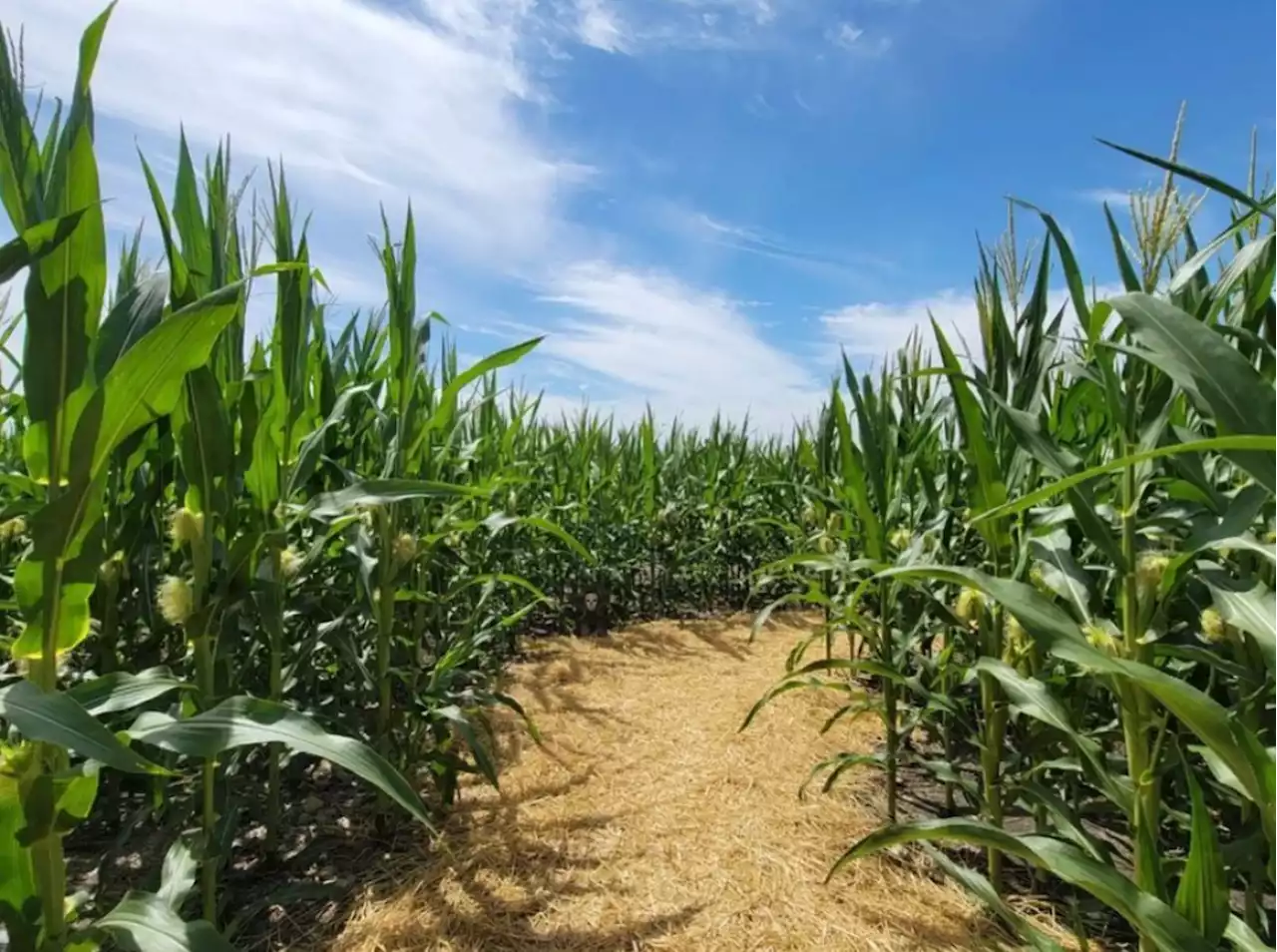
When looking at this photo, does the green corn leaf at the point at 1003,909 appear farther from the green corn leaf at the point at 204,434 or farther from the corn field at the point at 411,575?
the green corn leaf at the point at 204,434

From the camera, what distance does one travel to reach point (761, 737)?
9.69 feet

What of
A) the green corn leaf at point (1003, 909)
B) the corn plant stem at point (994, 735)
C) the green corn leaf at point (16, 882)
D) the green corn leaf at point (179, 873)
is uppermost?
the corn plant stem at point (994, 735)

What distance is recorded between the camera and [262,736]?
36.3 inches

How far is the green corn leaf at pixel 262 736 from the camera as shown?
870 millimetres

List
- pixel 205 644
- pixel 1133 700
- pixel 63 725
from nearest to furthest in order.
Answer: pixel 63 725 → pixel 1133 700 → pixel 205 644

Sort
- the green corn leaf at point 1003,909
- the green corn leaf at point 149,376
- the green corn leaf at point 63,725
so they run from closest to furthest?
1. the green corn leaf at point 63,725
2. the green corn leaf at point 149,376
3. the green corn leaf at point 1003,909

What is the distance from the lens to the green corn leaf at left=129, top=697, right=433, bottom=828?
0.87 meters

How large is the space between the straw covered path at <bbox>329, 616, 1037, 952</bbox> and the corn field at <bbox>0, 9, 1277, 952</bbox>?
0.58 ft

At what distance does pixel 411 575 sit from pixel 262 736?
173 cm

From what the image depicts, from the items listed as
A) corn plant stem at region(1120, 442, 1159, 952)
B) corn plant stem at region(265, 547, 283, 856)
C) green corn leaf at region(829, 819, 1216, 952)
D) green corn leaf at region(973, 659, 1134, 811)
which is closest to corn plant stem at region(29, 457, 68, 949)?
corn plant stem at region(265, 547, 283, 856)

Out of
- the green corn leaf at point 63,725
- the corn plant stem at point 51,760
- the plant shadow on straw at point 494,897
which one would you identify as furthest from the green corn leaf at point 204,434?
the plant shadow on straw at point 494,897

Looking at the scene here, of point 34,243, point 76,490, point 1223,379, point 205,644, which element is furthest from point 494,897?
point 1223,379

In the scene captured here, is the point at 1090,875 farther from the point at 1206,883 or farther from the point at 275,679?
the point at 275,679

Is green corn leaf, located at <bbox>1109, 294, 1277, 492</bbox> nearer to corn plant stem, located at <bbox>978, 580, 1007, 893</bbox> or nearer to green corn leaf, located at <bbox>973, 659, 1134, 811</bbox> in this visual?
green corn leaf, located at <bbox>973, 659, 1134, 811</bbox>
